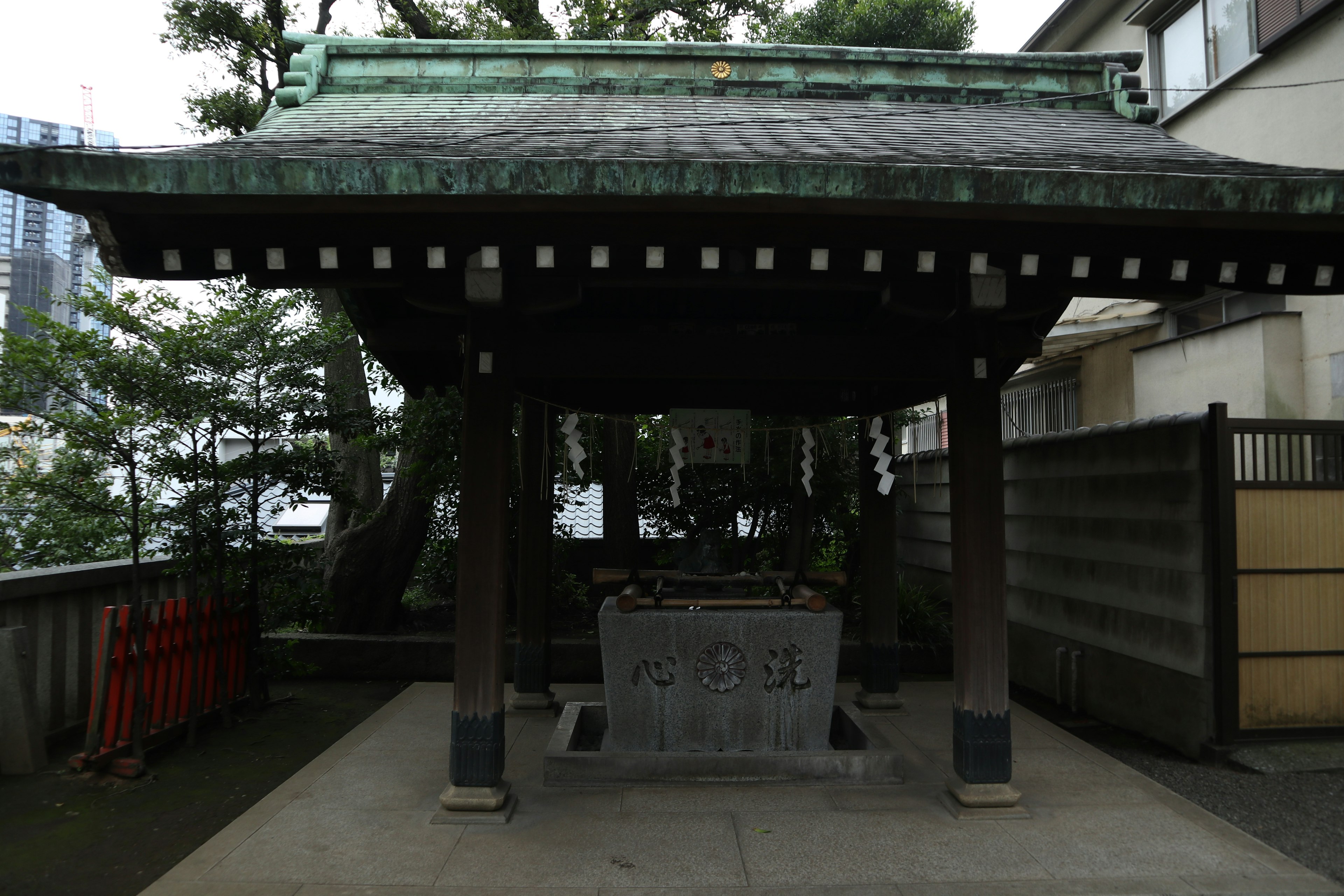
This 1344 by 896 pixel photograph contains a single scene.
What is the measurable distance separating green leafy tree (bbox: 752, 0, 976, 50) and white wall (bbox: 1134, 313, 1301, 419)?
29.4 feet

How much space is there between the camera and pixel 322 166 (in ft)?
11.6

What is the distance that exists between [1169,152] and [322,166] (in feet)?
15.0

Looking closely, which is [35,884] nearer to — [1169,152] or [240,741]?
[240,741]

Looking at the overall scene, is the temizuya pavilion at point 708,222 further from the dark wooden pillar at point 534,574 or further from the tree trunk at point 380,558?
the tree trunk at point 380,558

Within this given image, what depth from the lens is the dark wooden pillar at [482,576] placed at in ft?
14.6

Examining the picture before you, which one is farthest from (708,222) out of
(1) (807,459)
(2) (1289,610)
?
(2) (1289,610)

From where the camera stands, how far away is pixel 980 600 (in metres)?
4.55

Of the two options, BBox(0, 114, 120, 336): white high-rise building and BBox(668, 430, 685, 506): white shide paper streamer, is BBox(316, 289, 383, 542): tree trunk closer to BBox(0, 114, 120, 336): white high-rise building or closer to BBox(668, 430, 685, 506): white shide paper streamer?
BBox(0, 114, 120, 336): white high-rise building

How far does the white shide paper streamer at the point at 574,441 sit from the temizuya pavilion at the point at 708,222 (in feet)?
1.34

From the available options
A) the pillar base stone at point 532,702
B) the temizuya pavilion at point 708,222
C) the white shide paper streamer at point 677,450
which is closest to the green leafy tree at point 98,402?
the temizuya pavilion at point 708,222

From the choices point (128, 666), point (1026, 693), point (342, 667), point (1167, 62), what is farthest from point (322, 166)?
point (1167, 62)

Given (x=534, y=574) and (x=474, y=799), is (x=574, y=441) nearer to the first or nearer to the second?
(x=534, y=574)

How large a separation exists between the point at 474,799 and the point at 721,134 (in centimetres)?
403

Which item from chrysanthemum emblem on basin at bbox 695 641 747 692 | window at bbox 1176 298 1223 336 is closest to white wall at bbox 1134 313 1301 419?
window at bbox 1176 298 1223 336
